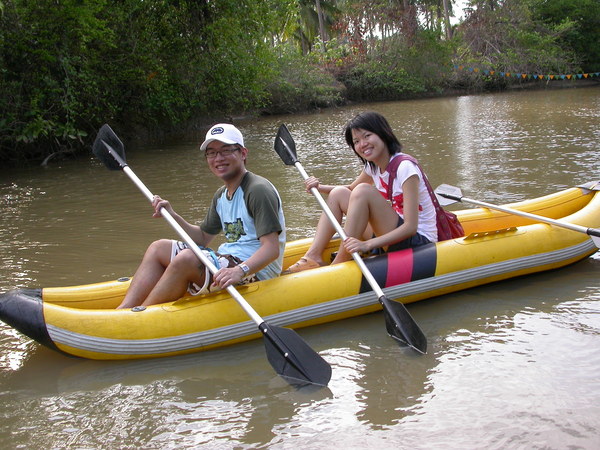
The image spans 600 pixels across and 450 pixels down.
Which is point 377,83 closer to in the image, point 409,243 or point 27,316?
point 409,243

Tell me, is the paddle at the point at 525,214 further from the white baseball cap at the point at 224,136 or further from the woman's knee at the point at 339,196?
the white baseball cap at the point at 224,136

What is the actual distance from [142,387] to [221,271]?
25.2 inches

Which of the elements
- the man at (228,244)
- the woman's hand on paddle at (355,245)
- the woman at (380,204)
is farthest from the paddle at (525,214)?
the man at (228,244)

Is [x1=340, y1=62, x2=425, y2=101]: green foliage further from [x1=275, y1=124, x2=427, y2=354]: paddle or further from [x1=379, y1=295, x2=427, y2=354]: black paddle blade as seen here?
[x1=379, y1=295, x2=427, y2=354]: black paddle blade

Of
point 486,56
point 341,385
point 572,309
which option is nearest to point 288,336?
point 341,385

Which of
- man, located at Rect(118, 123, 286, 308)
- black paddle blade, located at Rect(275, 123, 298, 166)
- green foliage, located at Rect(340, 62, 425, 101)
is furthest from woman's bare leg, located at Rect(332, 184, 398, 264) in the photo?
green foliage, located at Rect(340, 62, 425, 101)

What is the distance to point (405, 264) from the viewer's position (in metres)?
3.62

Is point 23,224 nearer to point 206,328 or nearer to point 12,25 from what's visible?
point 206,328

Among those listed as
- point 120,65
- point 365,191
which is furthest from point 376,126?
point 120,65

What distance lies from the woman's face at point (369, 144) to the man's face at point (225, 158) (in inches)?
30.1

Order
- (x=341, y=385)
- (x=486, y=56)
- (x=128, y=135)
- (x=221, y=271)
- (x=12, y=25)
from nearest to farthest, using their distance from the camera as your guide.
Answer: (x=341, y=385) < (x=221, y=271) < (x=12, y=25) < (x=128, y=135) < (x=486, y=56)

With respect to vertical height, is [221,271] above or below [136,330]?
above

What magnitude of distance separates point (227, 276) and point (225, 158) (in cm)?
59

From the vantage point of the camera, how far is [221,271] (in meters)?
3.08
